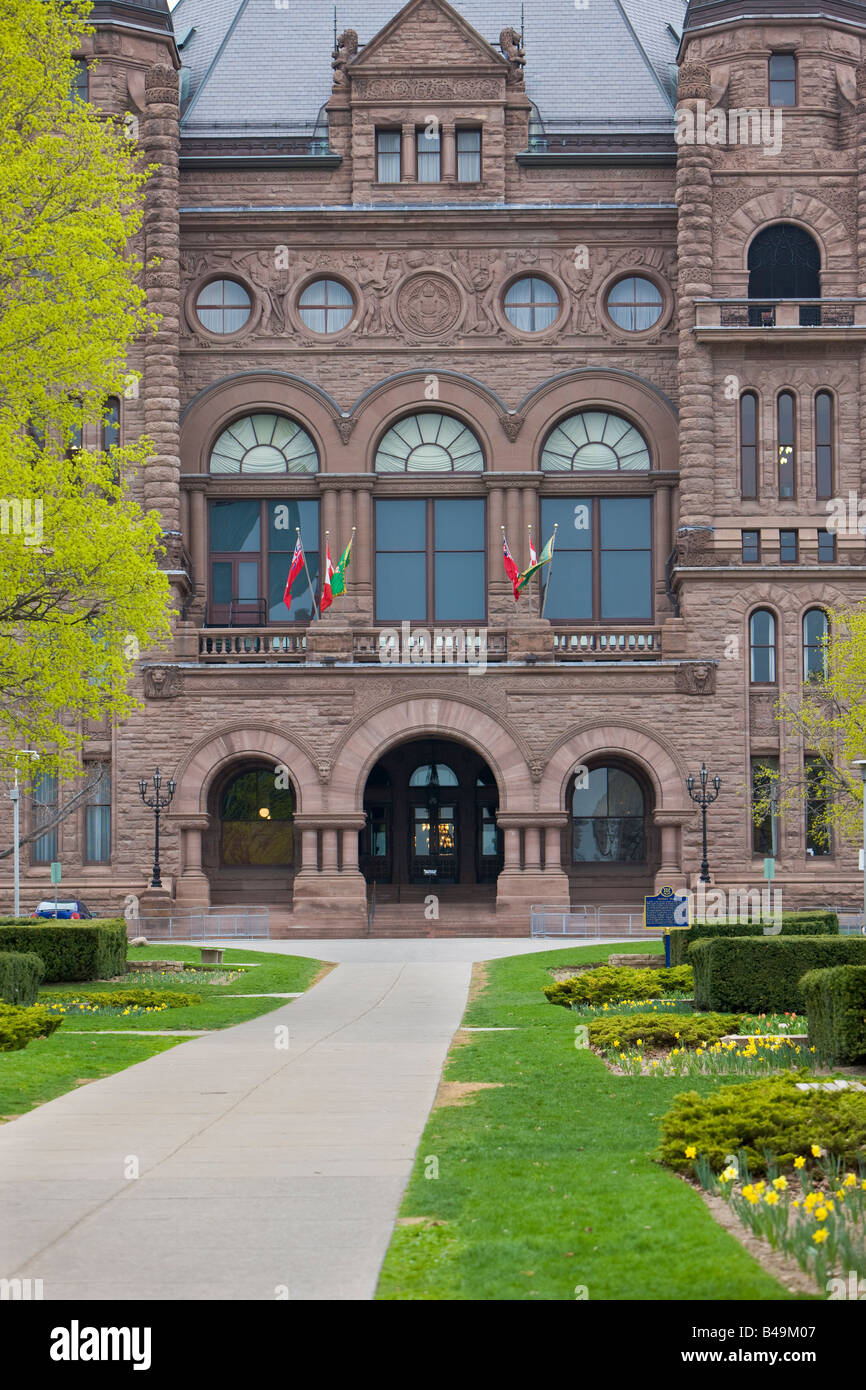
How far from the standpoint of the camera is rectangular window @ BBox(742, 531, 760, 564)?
2031 inches

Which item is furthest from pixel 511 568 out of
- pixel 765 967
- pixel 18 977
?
pixel 18 977

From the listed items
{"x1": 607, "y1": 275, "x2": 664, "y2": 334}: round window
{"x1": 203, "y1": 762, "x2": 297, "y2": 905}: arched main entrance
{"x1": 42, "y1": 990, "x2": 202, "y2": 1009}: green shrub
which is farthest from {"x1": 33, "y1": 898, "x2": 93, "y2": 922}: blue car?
{"x1": 607, "y1": 275, "x2": 664, "y2": 334}: round window

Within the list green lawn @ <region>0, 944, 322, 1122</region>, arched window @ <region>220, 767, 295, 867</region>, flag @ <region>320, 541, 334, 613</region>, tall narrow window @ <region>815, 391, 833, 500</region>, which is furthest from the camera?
arched window @ <region>220, 767, 295, 867</region>

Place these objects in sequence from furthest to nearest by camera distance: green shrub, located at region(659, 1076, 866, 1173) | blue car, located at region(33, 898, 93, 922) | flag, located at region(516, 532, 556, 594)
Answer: flag, located at region(516, 532, 556, 594) < blue car, located at region(33, 898, 93, 922) < green shrub, located at region(659, 1076, 866, 1173)

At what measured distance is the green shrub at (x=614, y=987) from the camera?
81.5 ft

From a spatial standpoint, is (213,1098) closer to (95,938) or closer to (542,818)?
(95,938)

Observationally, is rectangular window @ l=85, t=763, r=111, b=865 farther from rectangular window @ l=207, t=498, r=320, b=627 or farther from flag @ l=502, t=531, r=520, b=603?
flag @ l=502, t=531, r=520, b=603

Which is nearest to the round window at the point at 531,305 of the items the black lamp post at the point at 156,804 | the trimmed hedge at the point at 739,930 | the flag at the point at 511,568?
the flag at the point at 511,568

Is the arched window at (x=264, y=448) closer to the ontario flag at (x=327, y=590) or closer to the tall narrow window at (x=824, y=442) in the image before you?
the ontario flag at (x=327, y=590)

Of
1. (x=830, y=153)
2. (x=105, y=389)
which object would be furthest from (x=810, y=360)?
(x=105, y=389)

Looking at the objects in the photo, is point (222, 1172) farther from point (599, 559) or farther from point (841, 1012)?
point (599, 559)

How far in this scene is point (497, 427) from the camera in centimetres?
5453

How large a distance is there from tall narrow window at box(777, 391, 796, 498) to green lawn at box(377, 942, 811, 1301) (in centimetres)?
3843
